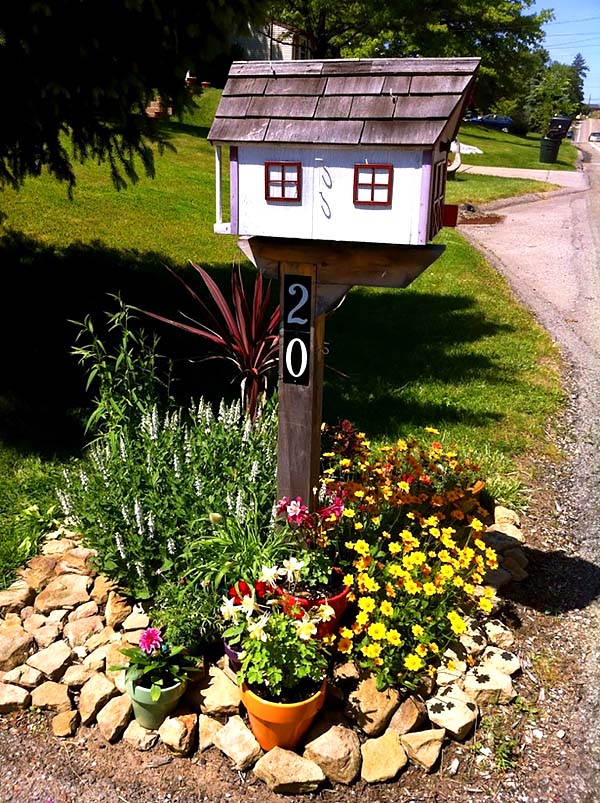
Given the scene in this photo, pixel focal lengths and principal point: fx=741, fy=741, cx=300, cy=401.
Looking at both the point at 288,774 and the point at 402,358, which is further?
the point at 402,358

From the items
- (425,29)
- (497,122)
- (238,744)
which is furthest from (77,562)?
(497,122)

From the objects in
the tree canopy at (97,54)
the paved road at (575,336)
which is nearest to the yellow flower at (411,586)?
the paved road at (575,336)

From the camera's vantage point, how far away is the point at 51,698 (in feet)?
9.89

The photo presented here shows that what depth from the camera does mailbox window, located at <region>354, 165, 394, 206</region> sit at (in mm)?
2764

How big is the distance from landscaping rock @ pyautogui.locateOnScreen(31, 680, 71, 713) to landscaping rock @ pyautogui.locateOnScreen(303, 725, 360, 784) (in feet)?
3.28

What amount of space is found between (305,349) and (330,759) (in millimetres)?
1583

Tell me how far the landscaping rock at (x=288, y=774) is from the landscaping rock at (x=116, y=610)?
964 mm

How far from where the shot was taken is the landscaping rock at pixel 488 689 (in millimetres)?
3078

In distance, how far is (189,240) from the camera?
9.24 metres

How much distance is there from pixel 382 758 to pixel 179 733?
2.53ft

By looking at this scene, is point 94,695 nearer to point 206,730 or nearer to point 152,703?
point 152,703

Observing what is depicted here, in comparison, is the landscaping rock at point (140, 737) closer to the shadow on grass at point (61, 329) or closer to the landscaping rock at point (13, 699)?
the landscaping rock at point (13, 699)

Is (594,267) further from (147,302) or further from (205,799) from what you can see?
(205,799)

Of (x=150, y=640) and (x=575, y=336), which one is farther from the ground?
(x=150, y=640)
